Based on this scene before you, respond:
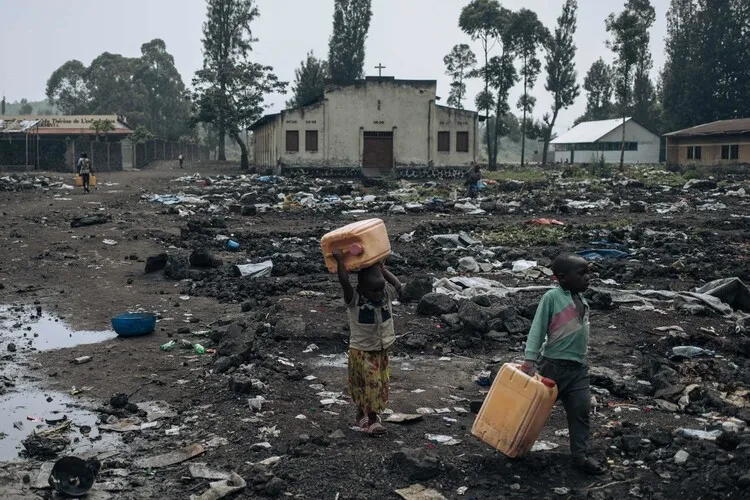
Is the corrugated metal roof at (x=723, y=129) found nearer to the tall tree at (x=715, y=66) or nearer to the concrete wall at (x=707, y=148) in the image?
the concrete wall at (x=707, y=148)

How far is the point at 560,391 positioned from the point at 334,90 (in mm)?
31465

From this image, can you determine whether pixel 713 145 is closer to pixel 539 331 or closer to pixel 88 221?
pixel 88 221

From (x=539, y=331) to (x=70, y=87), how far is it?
261 feet

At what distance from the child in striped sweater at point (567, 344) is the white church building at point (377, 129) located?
30944mm

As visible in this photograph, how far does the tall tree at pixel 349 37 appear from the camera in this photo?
180ft

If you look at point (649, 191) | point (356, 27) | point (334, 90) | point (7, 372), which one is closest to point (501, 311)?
point (7, 372)

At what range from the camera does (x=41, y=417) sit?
16.4 feet

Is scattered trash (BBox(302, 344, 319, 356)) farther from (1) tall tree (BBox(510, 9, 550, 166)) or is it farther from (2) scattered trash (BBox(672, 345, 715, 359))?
(1) tall tree (BBox(510, 9, 550, 166))

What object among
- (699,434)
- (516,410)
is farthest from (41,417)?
(699,434)

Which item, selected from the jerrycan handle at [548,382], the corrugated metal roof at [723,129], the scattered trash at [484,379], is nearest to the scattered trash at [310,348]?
the scattered trash at [484,379]

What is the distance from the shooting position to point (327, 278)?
32.9ft

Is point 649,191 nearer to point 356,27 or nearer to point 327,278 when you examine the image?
point 327,278

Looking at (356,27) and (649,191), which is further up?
(356,27)

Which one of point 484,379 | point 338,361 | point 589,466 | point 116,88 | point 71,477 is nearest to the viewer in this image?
point 71,477
